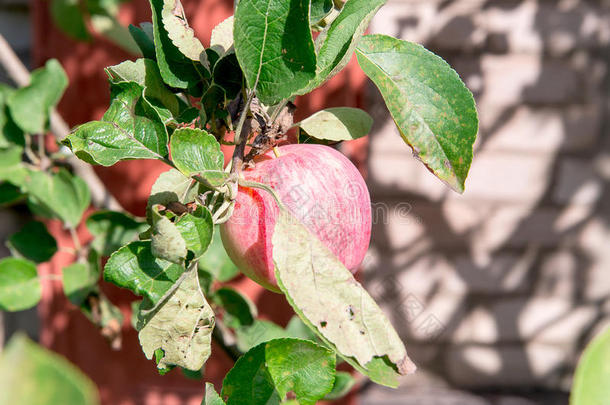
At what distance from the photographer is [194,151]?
16.2 inches

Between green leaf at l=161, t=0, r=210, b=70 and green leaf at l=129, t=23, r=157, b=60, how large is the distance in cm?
7

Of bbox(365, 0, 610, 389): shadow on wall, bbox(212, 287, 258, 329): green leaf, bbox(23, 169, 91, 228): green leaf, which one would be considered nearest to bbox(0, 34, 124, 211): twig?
bbox(23, 169, 91, 228): green leaf

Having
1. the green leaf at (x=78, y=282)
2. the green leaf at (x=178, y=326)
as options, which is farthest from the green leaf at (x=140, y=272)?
the green leaf at (x=78, y=282)

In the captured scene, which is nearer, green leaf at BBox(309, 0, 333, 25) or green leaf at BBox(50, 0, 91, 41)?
green leaf at BBox(309, 0, 333, 25)

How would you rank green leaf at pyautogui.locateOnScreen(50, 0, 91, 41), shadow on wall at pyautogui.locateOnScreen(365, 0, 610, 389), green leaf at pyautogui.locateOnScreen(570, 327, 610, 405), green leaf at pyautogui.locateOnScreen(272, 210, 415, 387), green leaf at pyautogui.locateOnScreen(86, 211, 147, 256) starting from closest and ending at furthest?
green leaf at pyautogui.locateOnScreen(570, 327, 610, 405), green leaf at pyautogui.locateOnScreen(272, 210, 415, 387), green leaf at pyautogui.locateOnScreen(86, 211, 147, 256), green leaf at pyautogui.locateOnScreen(50, 0, 91, 41), shadow on wall at pyautogui.locateOnScreen(365, 0, 610, 389)

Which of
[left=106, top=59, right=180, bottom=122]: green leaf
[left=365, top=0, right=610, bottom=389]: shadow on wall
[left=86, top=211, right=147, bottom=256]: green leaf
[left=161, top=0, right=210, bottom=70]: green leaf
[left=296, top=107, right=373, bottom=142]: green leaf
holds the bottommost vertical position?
[left=365, top=0, right=610, bottom=389]: shadow on wall

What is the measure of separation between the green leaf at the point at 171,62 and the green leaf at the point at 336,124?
12 cm

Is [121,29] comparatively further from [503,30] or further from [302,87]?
[503,30]

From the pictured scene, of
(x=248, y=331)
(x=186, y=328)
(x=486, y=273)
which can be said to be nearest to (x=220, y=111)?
(x=186, y=328)

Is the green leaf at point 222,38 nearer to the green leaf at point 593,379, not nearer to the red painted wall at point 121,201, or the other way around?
the green leaf at point 593,379

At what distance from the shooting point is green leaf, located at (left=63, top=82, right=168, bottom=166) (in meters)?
0.42

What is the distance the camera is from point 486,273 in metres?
1.82

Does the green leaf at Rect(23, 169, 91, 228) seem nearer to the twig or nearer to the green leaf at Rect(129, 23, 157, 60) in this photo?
the twig

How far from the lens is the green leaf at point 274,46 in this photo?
0.38 m
